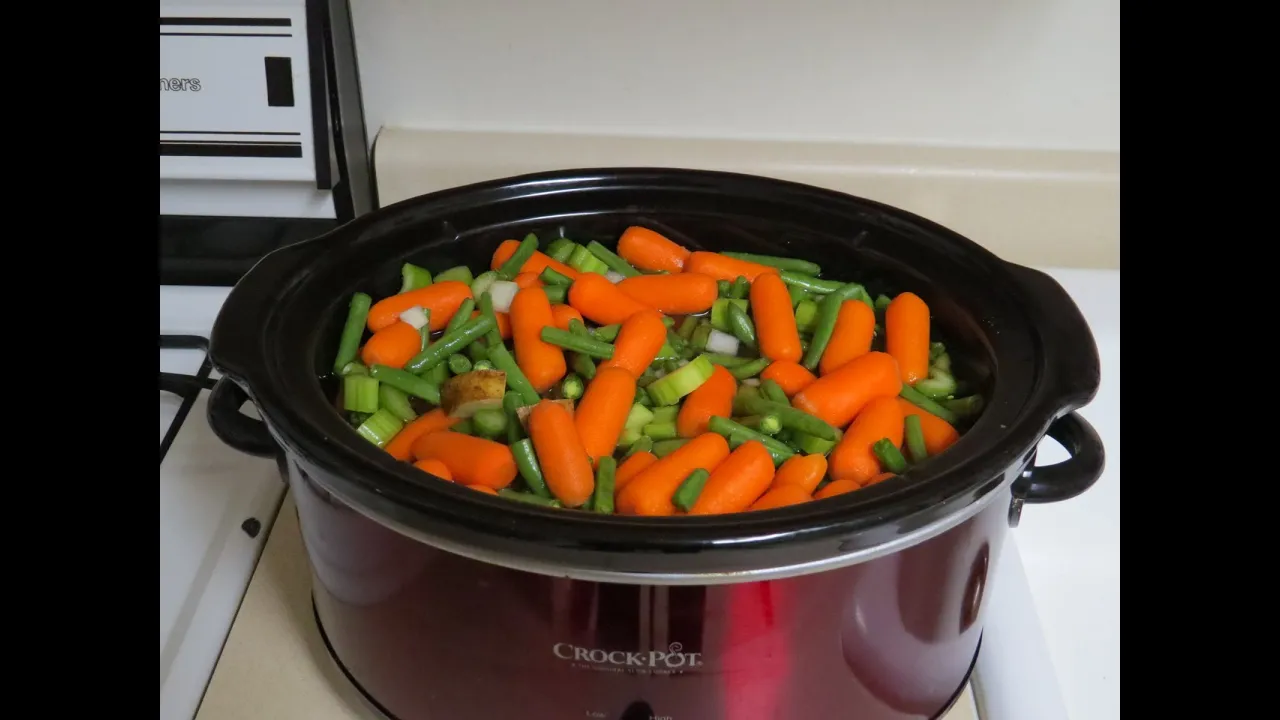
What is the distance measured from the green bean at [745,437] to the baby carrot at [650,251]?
23 cm

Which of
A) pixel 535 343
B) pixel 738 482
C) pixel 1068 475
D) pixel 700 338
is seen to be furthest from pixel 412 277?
pixel 1068 475

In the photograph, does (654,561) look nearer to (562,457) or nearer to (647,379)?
(562,457)

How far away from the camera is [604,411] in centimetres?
69

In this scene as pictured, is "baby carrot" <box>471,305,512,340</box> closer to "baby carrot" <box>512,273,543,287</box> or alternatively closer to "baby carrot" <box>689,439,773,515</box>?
"baby carrot" <box>512,273,543,287</box>

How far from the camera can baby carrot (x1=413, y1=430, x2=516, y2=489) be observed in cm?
64

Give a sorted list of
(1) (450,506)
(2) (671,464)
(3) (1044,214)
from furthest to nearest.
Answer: (3) (1044,214) < (2) (671,464) < (1) (450,506)

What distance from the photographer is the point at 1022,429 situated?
0.57m

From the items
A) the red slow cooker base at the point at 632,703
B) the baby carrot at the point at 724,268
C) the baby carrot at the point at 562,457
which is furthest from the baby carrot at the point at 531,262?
the red slow cooker base at the point at 632,703

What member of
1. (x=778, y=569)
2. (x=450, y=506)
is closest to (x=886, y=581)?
(x=778, y=569)

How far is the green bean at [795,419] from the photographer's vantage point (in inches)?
26.7

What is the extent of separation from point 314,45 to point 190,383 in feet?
1.12

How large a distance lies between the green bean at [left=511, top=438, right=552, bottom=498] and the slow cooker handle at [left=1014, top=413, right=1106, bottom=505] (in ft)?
1.02

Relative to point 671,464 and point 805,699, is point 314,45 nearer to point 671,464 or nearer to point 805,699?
point 671,464

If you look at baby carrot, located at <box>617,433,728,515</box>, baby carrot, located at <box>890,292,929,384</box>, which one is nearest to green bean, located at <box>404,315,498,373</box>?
baby carrot, located at <box>617,433,728,515</box>
